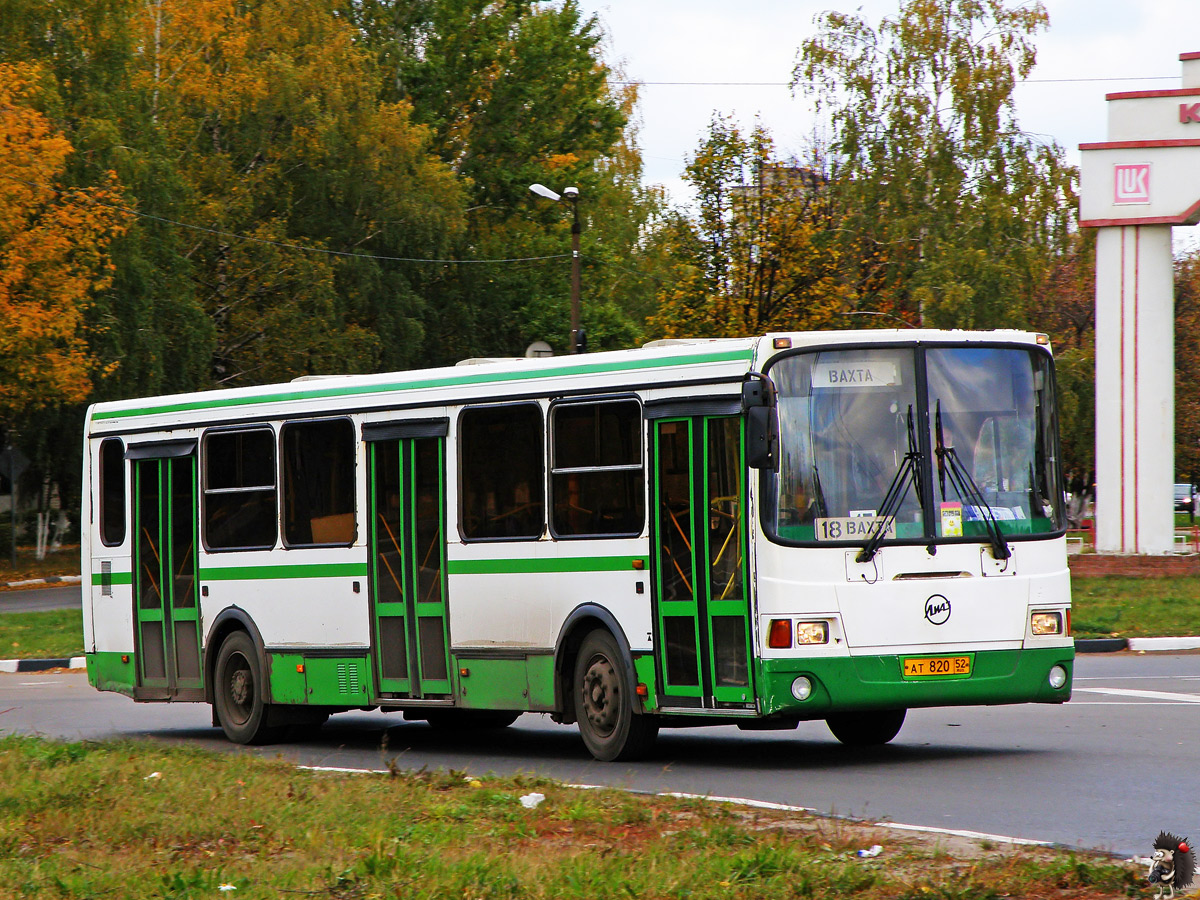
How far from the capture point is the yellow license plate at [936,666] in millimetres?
11297

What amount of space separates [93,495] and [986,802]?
1000cm

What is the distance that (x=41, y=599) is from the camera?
123 ft

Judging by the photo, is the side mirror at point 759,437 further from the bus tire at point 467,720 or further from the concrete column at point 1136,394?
the concrete column at point 1136,394

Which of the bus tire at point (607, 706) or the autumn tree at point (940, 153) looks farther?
the autumn tree at point (940, 153)

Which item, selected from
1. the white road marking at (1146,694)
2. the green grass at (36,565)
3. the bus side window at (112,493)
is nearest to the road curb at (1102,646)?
the white road marking at (1146,694)

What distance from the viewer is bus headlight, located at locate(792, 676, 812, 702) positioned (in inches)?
433

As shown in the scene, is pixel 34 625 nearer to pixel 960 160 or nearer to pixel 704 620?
pixel 704 620

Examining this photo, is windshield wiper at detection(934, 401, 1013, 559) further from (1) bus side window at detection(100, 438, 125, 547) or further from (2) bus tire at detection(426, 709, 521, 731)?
(1) bus side window at detection(100, 438, 125, 547)

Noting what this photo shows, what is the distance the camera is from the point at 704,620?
11445 mm

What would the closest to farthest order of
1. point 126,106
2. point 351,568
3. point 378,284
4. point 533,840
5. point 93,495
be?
point 533,840 < point 351,568 < point 93,495 < point 126,106 < point 378,284

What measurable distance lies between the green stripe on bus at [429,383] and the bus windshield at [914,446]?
607mm

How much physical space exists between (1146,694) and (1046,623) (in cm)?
515

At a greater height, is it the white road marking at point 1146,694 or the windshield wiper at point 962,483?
the windshield wiper at point 962,483

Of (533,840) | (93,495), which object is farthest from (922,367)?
(93,495)
